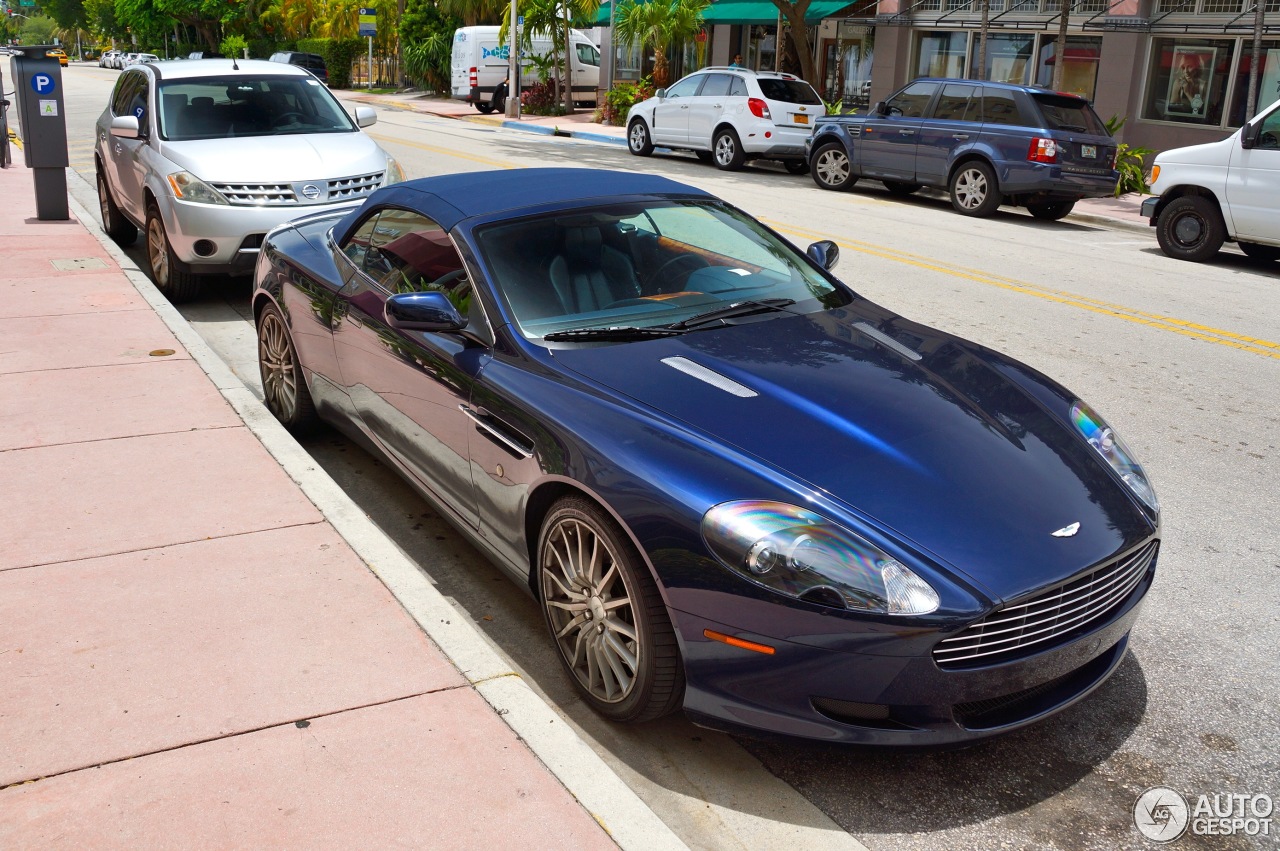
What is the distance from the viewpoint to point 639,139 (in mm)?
23531

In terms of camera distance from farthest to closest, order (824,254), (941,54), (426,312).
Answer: (941,54), (824,254), (426,312)

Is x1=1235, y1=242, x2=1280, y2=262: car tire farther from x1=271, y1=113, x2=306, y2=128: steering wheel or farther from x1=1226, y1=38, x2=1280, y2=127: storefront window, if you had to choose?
x1=271, y1=113, x2=306, y2=128: steering wheel

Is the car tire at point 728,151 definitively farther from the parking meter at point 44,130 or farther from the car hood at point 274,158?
the car hood at point 274,158

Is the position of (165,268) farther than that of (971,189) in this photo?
No

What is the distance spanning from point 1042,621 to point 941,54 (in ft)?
83.9

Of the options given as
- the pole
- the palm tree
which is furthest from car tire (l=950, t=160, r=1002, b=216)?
the palm tree

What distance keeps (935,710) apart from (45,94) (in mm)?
11626

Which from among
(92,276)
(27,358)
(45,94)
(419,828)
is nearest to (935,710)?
(419,828)

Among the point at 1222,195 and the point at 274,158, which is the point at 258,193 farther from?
the point at 1222,195

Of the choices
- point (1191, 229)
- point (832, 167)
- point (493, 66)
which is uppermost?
point (493, 66)

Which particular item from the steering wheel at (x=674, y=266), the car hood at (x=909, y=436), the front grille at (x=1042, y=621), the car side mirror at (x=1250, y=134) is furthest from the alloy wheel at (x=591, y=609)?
the car side mirror at (x=1250, y=134)

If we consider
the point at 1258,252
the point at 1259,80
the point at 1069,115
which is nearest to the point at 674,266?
the point at 1258,252

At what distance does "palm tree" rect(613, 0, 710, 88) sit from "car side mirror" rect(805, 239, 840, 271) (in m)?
26.0

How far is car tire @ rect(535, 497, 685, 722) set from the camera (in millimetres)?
3438
